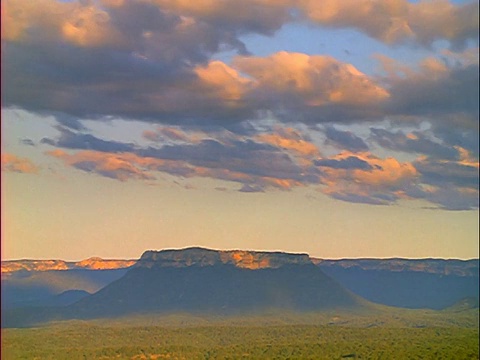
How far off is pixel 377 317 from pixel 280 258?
1051 inches

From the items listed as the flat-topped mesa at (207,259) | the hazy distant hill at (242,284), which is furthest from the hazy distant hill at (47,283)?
the flat-topped mesa at (207,259)

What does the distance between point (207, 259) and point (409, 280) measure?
135ft

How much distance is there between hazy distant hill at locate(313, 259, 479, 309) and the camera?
161 m

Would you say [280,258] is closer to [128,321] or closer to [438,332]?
[128,321]

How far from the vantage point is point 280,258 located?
154 metres

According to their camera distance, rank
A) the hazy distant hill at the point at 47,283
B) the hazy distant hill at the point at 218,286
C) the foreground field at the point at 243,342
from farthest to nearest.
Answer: the hazy distant hill at the point at 47,283 < the hazy distant hill at the point at 218,286 < the foreground field at the point at 243,342

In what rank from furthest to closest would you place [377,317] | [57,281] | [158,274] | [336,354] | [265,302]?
[57,281] → [158,274] → [265,302] → [377,317] → [336,354]

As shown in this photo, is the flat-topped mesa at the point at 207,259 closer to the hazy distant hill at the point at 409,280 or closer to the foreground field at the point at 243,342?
the hazy distant hill at the point at 409,280

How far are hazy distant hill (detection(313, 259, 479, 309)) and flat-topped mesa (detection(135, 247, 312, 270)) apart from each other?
1433 cm

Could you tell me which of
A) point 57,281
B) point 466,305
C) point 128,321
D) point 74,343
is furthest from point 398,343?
point 57,281

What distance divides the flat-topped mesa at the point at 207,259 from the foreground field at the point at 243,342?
40403mm

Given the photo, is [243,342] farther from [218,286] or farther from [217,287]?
[218,286]

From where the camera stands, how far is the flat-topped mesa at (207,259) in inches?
6152

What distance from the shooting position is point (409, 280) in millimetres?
172000
